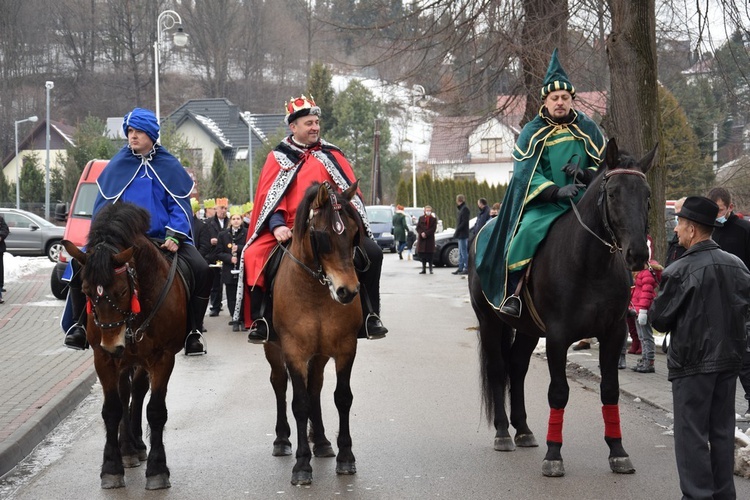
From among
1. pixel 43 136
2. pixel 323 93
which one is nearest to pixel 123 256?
pixel 323 93

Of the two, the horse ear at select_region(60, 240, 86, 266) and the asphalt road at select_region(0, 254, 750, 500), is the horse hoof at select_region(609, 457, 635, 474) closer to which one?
the asphalt road at select_region(0, 254, 750, 500)

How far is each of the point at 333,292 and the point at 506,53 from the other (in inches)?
447

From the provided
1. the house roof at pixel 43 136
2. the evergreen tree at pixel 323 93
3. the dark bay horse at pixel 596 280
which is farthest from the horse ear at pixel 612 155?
the house roof at pixel 43 136

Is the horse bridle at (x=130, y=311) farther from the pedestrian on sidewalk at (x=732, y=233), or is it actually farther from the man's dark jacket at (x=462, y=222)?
the man's dark jacket at (x=462, y=222)

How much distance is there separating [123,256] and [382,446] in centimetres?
268

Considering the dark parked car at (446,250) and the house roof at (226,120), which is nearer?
the dark parked car at (446,250)

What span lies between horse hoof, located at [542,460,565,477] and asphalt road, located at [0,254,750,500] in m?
0.06

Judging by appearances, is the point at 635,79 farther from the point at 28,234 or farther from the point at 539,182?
the point at 28,234

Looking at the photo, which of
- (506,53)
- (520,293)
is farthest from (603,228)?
(506,53)

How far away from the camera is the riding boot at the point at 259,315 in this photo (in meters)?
7.54

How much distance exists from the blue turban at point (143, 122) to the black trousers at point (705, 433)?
4475 mm

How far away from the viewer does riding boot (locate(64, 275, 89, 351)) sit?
288 inches

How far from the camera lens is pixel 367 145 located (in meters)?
72.8

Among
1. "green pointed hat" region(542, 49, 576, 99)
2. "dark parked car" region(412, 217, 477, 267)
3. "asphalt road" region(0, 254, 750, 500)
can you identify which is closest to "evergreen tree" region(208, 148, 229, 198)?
"dark parked car" region(412, 217, 477, 267)
